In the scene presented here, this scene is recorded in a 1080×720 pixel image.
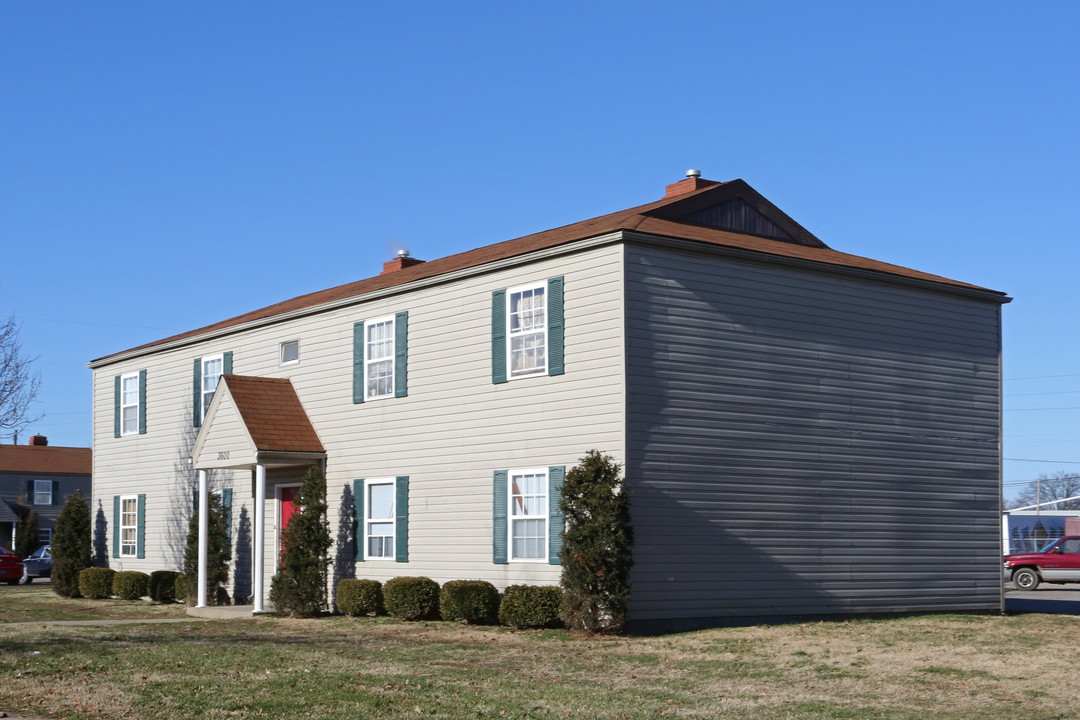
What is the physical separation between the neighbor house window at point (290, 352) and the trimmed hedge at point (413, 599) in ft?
22.0

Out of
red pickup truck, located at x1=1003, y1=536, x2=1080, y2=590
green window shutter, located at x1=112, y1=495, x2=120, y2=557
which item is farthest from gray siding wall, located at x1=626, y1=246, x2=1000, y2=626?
green window shutter, located at x1=112, y1=495, x2=120, y2=557

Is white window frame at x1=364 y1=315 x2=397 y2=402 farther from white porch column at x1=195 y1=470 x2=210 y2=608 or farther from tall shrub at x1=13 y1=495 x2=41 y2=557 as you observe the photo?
tall shrub at x1=13 y1=495 x2=41 y2=557

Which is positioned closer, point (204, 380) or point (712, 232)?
point (712, 232)

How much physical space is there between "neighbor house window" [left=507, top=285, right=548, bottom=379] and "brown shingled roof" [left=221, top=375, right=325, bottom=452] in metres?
6.09

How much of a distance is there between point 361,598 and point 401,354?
4.53 m

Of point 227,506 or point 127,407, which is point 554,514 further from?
point 127,407

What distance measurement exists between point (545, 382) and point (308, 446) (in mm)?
6943

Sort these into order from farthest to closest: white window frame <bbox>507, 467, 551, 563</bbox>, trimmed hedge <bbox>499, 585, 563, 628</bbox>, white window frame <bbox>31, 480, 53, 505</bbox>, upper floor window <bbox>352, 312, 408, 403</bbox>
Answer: white window frame <bbox>31, 480, 53, 505</bbox>, upper floor window <bbox>352, 312, 408, 403</bbox>, white window frame <bbox>507, 467, 551, 563</bbox>, trimmed hedge <bbox>499, 585, 563, 628</bbox>

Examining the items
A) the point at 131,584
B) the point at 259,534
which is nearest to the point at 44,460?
the point at 131,584

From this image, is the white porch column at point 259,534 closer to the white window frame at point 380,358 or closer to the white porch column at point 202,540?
the white porch column at point 202,540

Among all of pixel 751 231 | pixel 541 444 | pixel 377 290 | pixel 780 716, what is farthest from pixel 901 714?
pixel 377 290

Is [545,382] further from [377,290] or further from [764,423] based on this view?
[377,290]

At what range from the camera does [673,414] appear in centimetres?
1881

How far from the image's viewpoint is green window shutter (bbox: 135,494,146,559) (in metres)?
30.9
